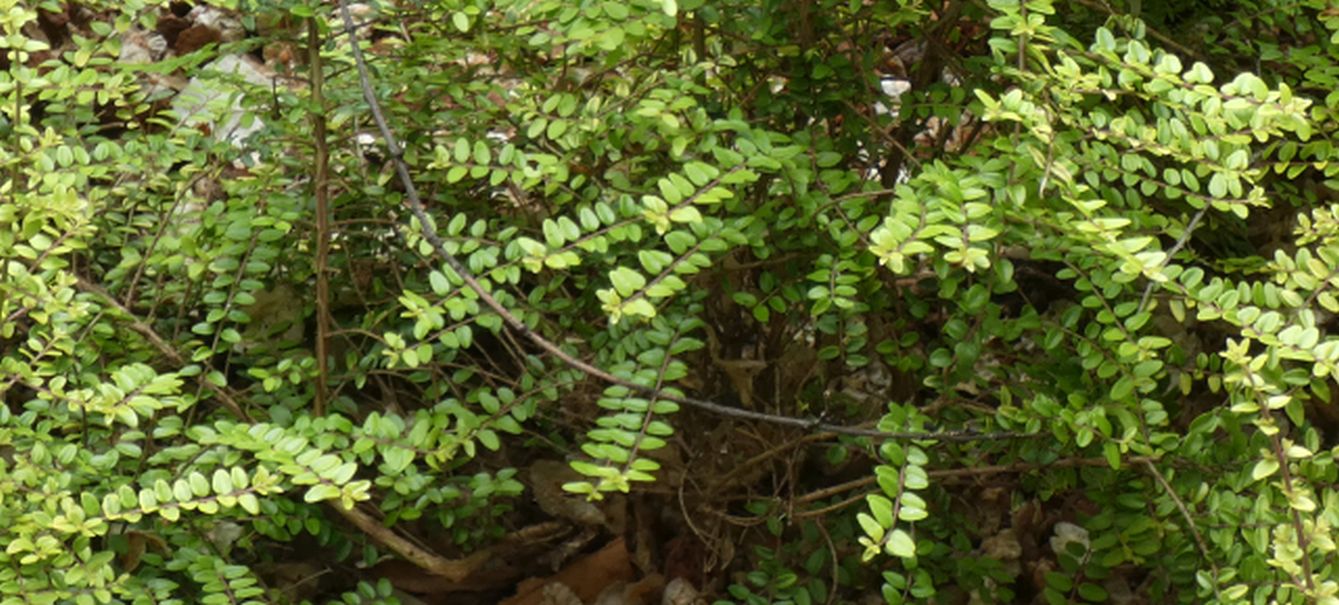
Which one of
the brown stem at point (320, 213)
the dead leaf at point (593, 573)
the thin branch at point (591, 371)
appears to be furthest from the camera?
the dead leaf at point (593, 573)

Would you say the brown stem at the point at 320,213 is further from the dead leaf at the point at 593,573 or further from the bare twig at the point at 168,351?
the dead leaf at the point at 593,573

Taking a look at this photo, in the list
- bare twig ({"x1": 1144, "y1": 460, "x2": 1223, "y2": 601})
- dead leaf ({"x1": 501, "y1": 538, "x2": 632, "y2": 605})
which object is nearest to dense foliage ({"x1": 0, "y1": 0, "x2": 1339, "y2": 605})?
bare twig ({"x1": 1144, "y1": 460, "x2": 1223, "y2": 601})

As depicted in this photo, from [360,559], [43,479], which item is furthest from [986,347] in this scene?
[43,479]

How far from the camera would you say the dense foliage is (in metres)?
2.21

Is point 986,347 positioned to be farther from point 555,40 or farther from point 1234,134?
point 555,40

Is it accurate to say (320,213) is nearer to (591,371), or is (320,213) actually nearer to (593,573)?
(591,371)

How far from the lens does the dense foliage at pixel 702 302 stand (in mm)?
2215

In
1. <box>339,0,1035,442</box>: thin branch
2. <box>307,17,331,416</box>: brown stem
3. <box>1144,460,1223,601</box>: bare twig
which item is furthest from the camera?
<box>307,17,331,416</box>: brown stem

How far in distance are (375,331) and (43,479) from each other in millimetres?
612

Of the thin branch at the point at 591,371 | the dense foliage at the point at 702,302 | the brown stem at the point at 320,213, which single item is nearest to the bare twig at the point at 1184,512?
the dense foliage at the point at 702,302

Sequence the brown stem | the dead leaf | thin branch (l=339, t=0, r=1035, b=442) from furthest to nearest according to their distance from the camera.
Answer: the dead leaf
the brown stem
thin branch (l=339, t=0, r=1035, b=442)

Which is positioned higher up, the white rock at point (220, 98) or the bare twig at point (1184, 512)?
the white rock at point (220, 98)

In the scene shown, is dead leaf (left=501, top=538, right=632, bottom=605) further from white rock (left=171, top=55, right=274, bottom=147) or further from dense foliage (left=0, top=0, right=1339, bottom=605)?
white rock (left=171, top=55, right=274, bottom=147)

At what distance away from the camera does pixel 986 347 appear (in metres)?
2.73
